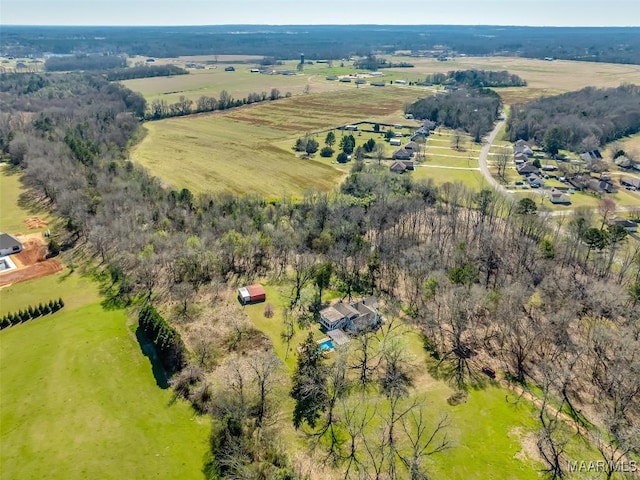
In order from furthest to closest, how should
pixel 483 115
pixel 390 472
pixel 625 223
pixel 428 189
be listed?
1. pixel 483 115
2. pixel 428 189
3. pixel 625 223
4. pixel 390 472

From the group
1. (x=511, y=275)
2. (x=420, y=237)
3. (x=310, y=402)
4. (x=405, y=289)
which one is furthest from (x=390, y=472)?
(x=420, y=237)

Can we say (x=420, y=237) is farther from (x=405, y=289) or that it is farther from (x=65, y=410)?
(x=65, y=410)

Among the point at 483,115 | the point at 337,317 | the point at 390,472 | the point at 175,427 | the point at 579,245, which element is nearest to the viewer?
the point at 390,472

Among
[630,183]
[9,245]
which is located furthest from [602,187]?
[9,245]

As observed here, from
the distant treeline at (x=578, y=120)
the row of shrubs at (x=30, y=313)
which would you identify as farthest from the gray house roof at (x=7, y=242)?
→ the distant treeline at (x=578, y=120)

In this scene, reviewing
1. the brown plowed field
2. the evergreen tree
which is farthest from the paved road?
the brown plowed field

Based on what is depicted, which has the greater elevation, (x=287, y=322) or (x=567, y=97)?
(x=567, y=97)

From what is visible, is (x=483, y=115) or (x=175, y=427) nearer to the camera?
(x=175, y=427)
